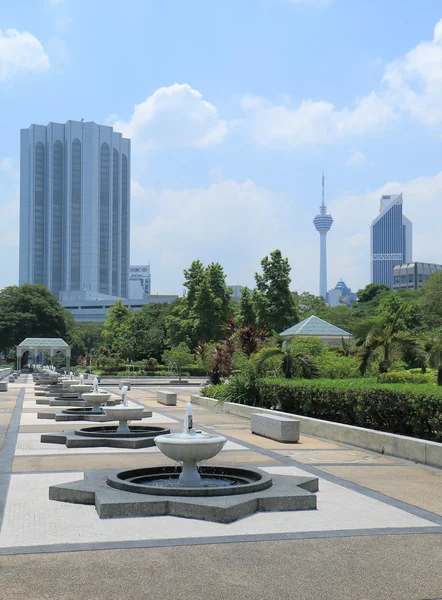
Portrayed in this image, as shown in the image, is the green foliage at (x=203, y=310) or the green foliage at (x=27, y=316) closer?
the green foliage at (x=203, y=310)

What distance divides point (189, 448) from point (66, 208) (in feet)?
605

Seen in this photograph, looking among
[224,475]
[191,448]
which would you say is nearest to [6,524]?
[191,448]

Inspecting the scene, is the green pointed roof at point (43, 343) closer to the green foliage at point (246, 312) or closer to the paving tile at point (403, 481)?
the green foliage at point (246, 312)

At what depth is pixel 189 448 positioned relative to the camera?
928cm

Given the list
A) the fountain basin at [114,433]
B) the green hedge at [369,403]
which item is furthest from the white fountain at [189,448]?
the fountain basin at [114,433]

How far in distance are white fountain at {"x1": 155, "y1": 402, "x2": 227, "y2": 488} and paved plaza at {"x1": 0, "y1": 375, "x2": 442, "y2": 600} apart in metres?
1.24

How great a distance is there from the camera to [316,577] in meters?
6.12

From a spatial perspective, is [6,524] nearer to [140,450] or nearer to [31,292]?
[140,450]

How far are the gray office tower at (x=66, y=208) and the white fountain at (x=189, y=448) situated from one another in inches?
7090

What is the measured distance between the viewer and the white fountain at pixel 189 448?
30.4 feet

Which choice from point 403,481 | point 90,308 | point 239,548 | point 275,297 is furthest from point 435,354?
point 90,308

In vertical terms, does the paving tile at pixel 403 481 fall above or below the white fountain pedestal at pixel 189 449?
below

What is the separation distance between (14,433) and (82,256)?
17373 centimetres

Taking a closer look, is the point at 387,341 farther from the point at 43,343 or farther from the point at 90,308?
the point at 90,308
